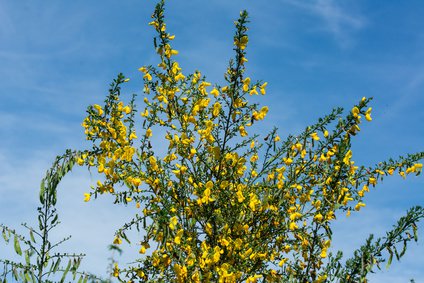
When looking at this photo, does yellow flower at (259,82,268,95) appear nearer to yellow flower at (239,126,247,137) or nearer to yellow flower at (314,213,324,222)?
yellow flower at (239,126,247,137)

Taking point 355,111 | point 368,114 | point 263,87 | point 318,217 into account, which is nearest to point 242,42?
point 263,87

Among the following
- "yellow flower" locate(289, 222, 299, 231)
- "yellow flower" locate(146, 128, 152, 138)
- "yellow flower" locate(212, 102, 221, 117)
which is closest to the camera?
"yellow flower" locate(289, 222, 299, 231)

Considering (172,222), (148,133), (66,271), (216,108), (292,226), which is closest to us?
(66,271)

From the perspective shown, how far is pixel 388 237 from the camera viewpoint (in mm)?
5953

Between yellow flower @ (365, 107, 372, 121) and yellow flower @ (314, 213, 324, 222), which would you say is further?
yellow flower @ (365, 107, 372, 121)

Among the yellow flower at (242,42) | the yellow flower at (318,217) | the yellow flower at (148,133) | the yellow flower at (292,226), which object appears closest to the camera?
the yellow flower at (318,217)

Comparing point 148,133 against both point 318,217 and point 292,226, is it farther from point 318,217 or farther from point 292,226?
point 318,217

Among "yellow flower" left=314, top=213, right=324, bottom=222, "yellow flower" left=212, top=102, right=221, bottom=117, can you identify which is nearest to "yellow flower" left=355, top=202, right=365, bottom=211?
"yellow flower" left=314, top=213, right=324, bottom=222

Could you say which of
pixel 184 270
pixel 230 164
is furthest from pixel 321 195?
pixel 184 270

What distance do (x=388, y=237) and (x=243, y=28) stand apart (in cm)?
285

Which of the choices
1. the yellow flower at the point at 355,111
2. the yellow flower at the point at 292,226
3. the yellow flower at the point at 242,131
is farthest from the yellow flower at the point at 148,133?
the yellow flower at the point at 355,111

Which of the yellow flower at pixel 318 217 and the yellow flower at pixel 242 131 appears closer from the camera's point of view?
the yellow flower at pixel 318 217

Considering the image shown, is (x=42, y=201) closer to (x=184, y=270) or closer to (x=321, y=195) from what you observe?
(x=184, y=270)

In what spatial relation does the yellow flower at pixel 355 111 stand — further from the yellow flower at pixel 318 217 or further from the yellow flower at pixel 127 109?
the yellow flower at pixel 127 109
